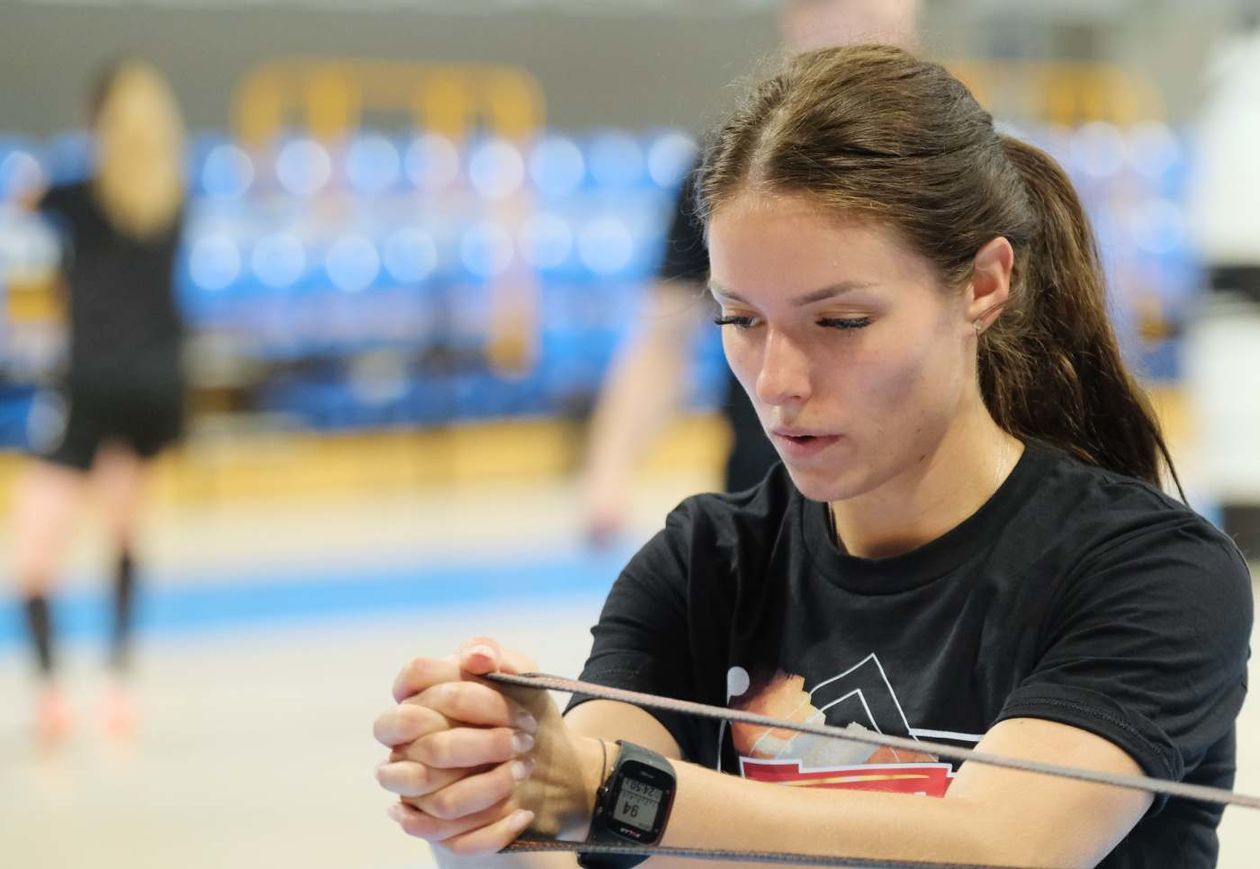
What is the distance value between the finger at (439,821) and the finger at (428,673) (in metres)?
0.07

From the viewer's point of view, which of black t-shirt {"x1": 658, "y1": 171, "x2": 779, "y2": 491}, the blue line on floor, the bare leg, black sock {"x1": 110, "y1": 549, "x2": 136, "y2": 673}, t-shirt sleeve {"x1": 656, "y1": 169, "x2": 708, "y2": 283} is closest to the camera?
t-shirt sleeve {"x1": 656, "y1": 169, "x2": 708, "y2": 283}

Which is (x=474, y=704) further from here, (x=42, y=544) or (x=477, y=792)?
(x=42, y=544)

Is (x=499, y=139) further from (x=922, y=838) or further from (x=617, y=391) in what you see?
(x=922, y=838)

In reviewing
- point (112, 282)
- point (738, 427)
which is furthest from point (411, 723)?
point (112, 282)

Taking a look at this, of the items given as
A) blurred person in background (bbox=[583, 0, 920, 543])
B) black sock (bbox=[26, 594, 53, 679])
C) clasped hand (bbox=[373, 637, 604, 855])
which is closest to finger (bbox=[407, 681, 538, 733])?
clasped hand (bbox=[373, 637, 604, 855])

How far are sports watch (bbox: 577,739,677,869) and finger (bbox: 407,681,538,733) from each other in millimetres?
64

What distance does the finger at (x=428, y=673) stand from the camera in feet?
3.36

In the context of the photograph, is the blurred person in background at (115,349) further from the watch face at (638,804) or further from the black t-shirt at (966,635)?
the watch face at (638,804)

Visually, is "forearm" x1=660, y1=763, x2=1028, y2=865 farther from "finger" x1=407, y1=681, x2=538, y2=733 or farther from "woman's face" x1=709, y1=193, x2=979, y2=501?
"woman's face" x1=709, y1=193, x2=979, y2=501

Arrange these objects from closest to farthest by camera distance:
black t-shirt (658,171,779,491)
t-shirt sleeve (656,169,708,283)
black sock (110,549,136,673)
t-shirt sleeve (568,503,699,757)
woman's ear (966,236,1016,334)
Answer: woman's ear (966,236,1016,334) → t-shirt sleeve (568,503,699,757) → t-shirt sleeve (656,169,708,283) → black t-shirt (658,171,779,491) → black sock (110,549,136,673)

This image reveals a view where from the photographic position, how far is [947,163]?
3.59ft

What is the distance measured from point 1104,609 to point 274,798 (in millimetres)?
2655

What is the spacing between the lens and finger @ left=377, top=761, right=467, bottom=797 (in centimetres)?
100

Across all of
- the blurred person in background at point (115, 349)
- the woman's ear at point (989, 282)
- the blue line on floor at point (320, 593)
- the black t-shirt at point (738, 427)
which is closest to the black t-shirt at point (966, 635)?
the woman's ear at point (989, 282)
